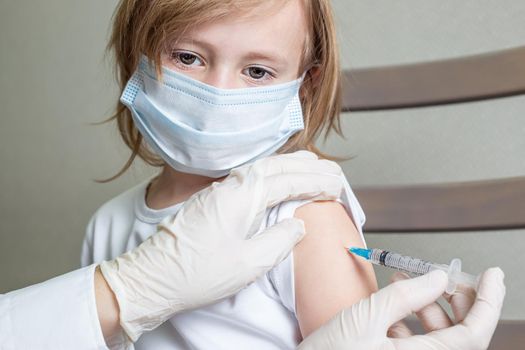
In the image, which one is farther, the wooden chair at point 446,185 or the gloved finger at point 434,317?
the wooden chair at point 446,185

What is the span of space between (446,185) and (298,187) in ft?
2.21

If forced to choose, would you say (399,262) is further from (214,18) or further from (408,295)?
(214,18)

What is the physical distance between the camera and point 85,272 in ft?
3.82

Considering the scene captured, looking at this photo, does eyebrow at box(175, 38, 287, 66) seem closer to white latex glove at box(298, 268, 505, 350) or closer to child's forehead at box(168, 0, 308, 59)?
child's forehead at box(168, 0, 308, 59)

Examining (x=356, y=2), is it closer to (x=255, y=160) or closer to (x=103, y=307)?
(x=255, y=160)

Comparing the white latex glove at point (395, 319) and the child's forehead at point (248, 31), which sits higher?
the child's forehead at point (248, 31)

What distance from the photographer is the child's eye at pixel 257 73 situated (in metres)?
1.26

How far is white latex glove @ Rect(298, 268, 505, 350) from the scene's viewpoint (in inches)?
40.6

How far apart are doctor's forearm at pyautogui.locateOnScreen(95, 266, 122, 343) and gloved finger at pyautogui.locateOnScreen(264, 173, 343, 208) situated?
0.33 metres

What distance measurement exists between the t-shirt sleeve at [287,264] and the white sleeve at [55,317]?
1.07 ft

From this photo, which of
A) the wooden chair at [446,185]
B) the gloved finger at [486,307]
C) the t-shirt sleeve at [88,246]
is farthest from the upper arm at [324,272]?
the t-shirt sleeve at [88,246]

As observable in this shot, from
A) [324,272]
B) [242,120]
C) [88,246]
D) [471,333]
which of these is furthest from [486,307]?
[88,246]

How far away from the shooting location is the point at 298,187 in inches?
47.2

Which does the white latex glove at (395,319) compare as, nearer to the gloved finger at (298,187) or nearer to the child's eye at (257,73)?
the gloved finger at (298,187)
